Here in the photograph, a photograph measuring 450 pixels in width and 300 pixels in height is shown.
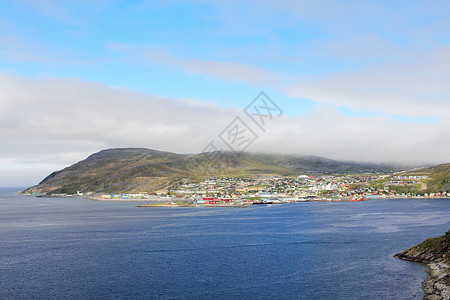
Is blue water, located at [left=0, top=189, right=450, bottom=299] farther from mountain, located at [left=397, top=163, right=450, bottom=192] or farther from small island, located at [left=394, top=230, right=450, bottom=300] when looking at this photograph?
mountain, located at [left=397, top=163, right=450, bottom=192]

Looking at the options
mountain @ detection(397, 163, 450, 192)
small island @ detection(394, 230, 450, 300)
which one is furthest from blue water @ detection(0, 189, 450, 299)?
mountain @ detection(397, 163, 450, 192)

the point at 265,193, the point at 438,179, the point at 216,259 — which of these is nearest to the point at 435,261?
the point at 216,259

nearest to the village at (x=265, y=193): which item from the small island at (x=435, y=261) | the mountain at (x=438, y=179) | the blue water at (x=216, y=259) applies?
the mountain at (x=438, y=179)

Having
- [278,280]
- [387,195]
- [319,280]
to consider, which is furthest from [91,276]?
[387,195]

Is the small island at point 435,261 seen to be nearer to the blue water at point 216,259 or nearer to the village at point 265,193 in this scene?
the blue water at point 216,259

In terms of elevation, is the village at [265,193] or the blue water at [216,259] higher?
the village at [265,193]
